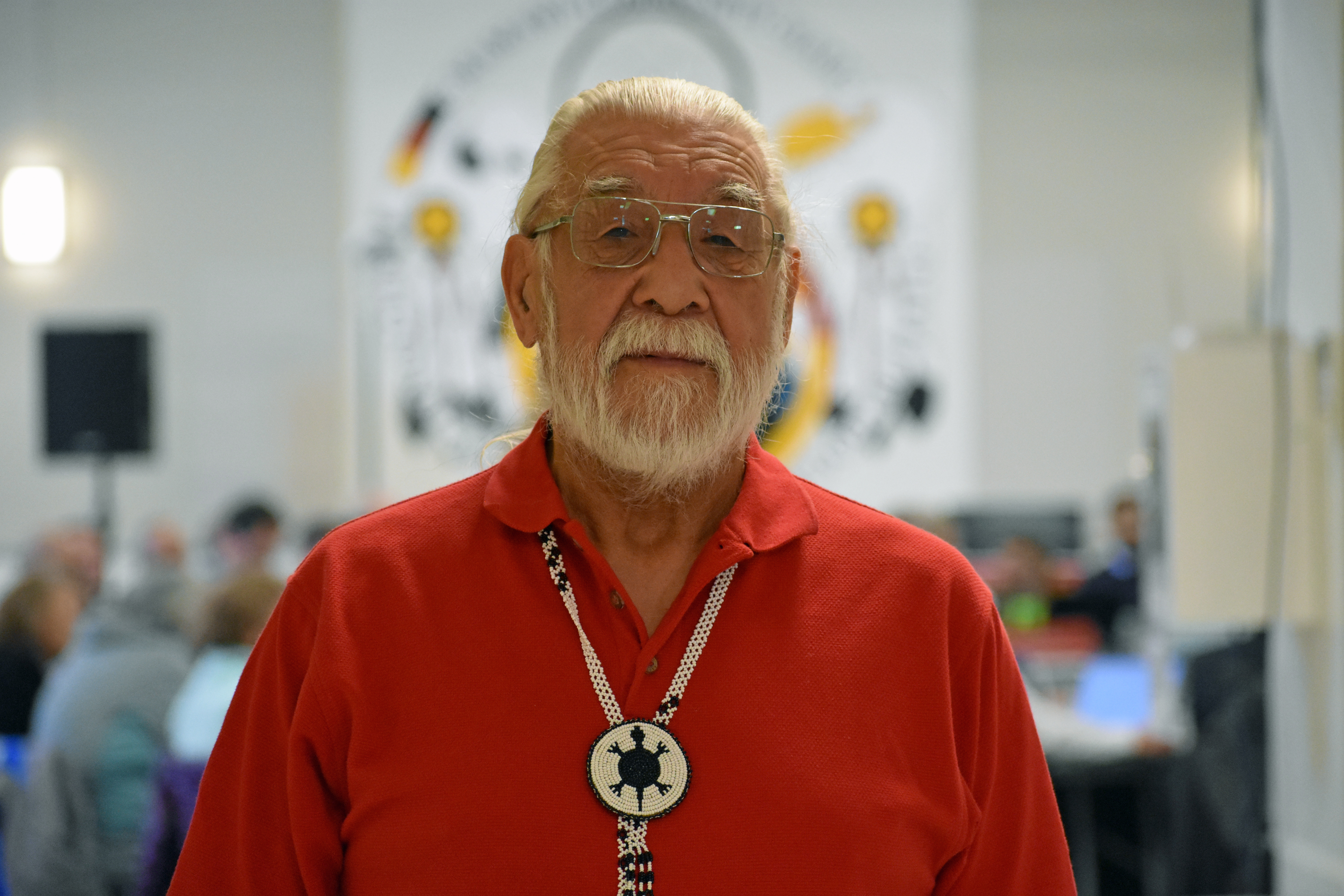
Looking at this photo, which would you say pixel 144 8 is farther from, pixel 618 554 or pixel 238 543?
pixel 618 554

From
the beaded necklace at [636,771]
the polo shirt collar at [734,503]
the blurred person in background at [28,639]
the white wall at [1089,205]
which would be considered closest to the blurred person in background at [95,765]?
the blurred person in background at [28,639]

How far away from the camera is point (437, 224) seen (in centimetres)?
714

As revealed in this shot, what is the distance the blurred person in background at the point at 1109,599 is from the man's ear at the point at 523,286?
5.03m

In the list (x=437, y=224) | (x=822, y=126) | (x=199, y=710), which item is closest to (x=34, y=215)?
(x=437, y=224)

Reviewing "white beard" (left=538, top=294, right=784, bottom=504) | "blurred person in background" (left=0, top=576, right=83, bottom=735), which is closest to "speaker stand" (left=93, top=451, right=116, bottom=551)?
"blurred person in background" (left=0, top=576, right=83, bottom=735)

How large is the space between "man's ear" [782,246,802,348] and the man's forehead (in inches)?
4.1

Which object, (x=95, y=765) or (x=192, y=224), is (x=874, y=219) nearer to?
(x=192, y=224)

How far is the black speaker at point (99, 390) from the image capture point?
21.6 ft

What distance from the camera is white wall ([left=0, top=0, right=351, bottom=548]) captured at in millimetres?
7379

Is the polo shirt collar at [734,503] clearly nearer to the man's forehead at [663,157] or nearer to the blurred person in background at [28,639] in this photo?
the man's forehead at [663,157]

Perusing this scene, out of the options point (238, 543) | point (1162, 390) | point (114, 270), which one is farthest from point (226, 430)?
point (1162, 390)

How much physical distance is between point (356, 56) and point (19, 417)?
2.93 metres

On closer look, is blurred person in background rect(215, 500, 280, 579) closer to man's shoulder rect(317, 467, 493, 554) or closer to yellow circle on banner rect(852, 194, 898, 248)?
yellow circle on banner rect(852, 194, 898, 248)

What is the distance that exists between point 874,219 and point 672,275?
6360 mm
